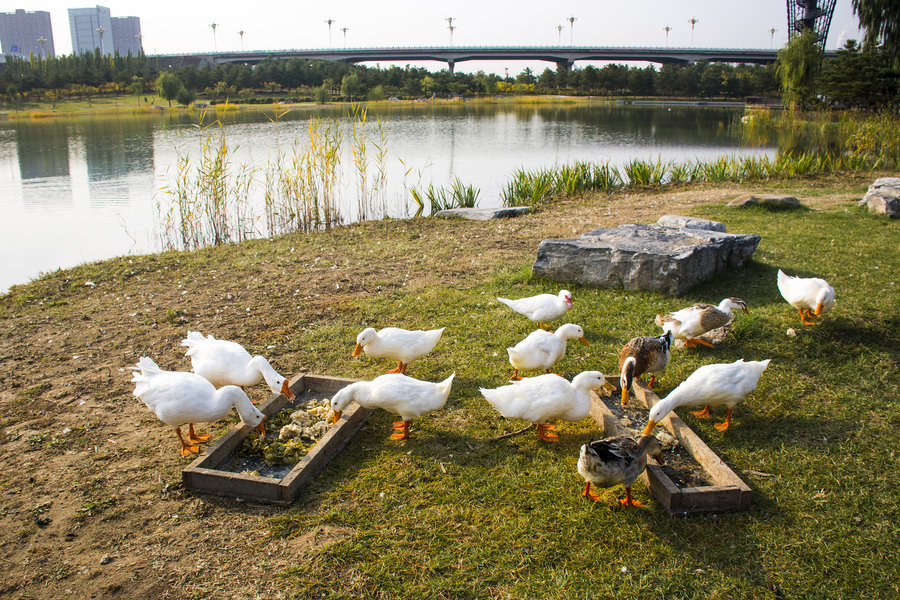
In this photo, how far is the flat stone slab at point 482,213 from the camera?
42.4 ft

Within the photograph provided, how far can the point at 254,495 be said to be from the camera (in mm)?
3975

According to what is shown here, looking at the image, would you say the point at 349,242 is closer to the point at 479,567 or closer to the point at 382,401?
the point at 382,401

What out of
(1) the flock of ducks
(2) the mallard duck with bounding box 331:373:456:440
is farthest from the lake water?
(2) the mallard duck with bounding box 331:373:456:440

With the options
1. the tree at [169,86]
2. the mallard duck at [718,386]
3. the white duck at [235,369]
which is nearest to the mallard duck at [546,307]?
the mallard duck at [718,386]

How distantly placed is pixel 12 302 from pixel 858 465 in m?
9.94

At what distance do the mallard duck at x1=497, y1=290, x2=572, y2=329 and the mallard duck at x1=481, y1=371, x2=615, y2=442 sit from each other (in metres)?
1.74

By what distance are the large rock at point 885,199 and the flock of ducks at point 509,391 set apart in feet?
29.0

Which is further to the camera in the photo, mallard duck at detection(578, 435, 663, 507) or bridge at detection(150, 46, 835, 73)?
bridge at detection(150, 46, 835, 73)

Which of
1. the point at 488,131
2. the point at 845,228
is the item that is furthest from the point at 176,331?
the point at 488,131

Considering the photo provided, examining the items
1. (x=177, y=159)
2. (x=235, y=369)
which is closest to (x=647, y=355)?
(x=235, y=369)

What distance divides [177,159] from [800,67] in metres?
34.6

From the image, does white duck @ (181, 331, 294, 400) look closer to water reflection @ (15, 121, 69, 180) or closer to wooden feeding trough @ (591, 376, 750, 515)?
wooden feeding trough @ (591, 376, 750, 515)

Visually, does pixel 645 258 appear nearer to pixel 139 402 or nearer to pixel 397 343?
pixel 397 343

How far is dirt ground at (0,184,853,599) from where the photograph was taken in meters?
3.46
